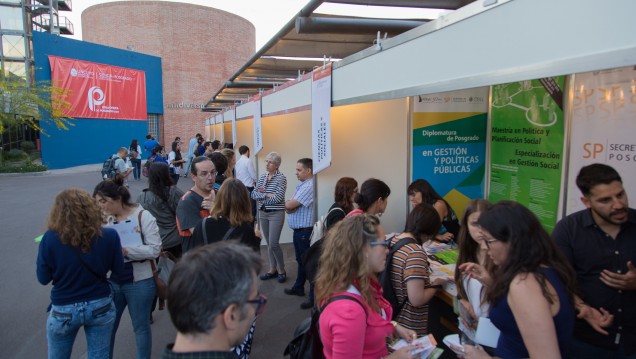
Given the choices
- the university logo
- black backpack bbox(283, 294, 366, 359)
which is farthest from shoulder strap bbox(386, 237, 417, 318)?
the university logo

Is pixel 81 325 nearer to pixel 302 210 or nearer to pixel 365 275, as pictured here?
pixel 365 275

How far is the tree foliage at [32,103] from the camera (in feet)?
60.3

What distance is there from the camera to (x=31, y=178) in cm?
1725

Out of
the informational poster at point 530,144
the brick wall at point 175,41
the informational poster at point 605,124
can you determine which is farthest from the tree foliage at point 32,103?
the informational poster at point 605,124

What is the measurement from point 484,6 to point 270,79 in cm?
645

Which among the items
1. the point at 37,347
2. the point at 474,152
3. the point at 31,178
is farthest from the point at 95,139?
the point at 474,152

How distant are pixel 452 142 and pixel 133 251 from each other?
3.19 metres

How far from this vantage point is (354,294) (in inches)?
68.8

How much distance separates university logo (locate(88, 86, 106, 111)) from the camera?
2281 cm

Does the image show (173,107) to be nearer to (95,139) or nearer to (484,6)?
(95,139)

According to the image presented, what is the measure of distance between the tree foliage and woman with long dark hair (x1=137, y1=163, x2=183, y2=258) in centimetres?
1859

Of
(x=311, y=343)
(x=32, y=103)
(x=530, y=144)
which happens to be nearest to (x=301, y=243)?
(x=530, y=144)

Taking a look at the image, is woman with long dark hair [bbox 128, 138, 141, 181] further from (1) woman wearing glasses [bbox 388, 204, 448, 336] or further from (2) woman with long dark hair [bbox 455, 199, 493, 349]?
(2) woman with long dark hair [bbox 455, 199, 493, 349]

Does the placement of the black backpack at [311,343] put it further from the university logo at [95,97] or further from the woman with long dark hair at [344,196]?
the university logo at [95,97]
